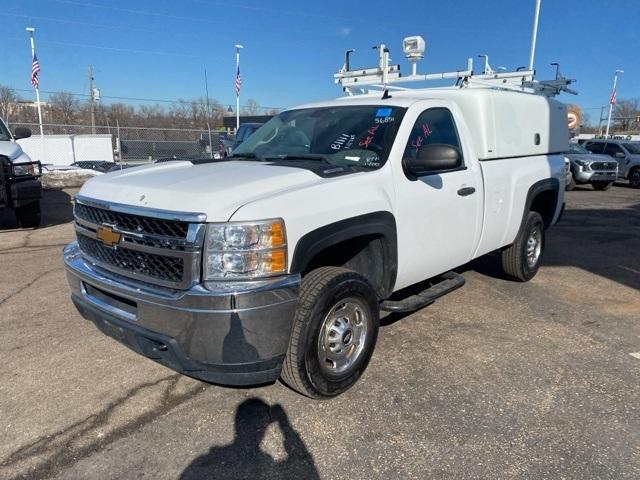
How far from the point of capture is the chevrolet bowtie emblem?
115 inches

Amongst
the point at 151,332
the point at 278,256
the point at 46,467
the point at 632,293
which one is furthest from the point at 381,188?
the point at 632,293

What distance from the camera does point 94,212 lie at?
10.4 feet

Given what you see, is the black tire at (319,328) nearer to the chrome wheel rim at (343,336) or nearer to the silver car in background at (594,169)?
the chrome wheel rim at (343,336)

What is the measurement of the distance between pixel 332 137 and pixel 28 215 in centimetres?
705

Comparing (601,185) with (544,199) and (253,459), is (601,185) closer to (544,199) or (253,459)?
(544,199)

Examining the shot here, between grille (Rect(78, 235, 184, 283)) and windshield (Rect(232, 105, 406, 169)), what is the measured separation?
1432mm

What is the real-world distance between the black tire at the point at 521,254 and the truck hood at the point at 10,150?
25.0 ft

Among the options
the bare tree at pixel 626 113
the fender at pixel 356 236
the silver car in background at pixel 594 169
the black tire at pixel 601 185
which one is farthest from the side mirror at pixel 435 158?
the bare tree at pixel 626 113

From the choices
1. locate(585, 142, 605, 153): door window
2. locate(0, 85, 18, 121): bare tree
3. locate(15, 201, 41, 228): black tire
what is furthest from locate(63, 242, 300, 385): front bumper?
locate(0, 85, 18, 121): bare tree

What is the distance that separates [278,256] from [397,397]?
1351 millimetres

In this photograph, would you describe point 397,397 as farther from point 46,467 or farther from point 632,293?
point 632,293

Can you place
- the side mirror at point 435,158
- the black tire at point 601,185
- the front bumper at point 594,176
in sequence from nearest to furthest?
the side mirror at point 435,158 → the front bumper at point 594,176 → the black tire at point 601,185

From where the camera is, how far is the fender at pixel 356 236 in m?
2.77

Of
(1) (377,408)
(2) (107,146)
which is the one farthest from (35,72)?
(1) (377,408)
